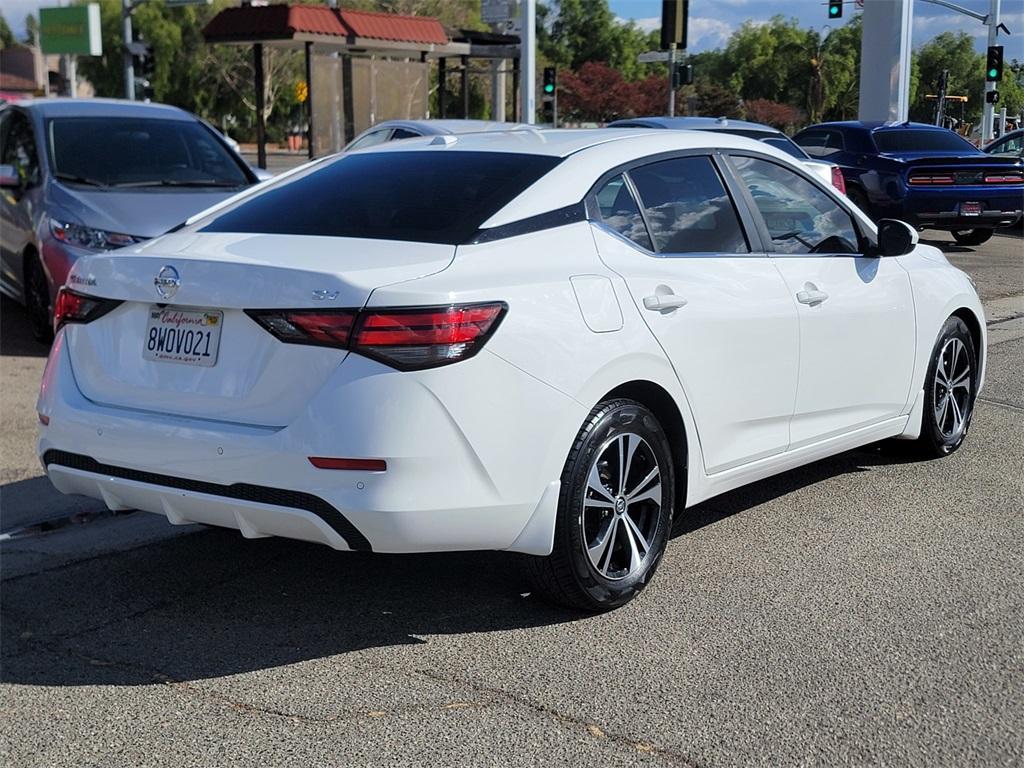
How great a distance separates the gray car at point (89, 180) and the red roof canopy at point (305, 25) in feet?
76.8

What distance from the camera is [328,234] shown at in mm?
4676

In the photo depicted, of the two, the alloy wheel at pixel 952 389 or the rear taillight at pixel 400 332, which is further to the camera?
the alloy wheel at pixel 952 389

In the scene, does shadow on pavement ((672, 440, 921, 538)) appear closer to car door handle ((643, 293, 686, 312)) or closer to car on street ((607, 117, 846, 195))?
car door handle ((643, 293, 686, 312))

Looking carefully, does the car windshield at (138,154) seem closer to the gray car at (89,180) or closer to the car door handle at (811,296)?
the gray car at (89,180)

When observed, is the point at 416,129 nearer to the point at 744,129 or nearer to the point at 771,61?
the point at 744,129

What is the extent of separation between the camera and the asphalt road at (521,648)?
3.69 m

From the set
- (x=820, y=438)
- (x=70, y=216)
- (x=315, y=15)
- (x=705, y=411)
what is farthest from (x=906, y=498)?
(x=315, y=15)

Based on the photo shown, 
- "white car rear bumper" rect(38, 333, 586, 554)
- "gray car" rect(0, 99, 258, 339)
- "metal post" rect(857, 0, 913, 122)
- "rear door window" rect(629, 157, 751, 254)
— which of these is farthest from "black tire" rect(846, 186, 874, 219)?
"white car rear bumper" rect(38, 333, 586, 554)

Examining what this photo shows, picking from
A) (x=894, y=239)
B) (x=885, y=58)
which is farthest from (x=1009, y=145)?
(x=894, y=239)

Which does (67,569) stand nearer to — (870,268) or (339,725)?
(339,725)

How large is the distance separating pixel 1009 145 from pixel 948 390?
773 inches

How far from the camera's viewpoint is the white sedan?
13.4ft

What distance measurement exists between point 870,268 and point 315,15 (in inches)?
1227

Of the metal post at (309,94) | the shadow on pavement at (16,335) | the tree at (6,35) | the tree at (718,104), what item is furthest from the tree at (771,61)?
the tree at (6,35)
